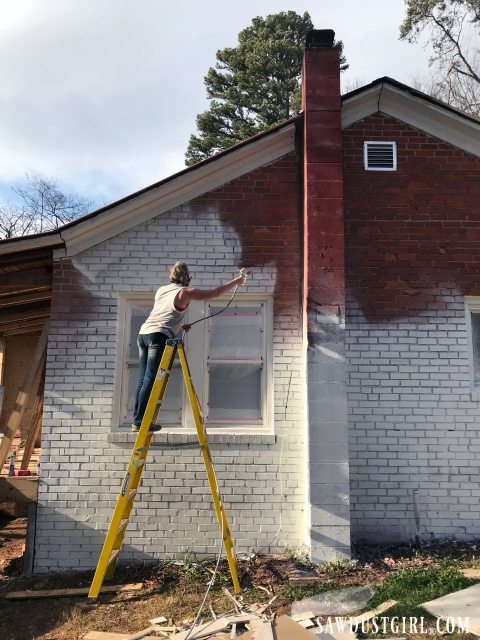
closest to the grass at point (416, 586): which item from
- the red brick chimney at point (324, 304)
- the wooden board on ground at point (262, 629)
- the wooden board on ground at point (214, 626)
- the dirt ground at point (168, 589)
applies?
the dirt ground at point (168, 589)

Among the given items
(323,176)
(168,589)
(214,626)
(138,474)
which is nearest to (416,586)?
(214,626)

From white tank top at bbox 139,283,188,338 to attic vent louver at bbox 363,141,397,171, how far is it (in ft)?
9.34

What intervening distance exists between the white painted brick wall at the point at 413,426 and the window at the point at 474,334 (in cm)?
10

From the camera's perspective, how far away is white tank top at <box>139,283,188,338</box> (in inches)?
196

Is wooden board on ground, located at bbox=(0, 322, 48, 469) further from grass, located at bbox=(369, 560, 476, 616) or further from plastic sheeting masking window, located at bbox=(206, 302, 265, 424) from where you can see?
grass, located at bbox=(369, 560, 476, 616)

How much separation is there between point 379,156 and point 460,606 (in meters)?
4.66

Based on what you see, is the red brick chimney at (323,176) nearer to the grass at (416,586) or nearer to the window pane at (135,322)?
the window pane at (135,322)

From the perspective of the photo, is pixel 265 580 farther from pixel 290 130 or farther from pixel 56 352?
pixel 290 130

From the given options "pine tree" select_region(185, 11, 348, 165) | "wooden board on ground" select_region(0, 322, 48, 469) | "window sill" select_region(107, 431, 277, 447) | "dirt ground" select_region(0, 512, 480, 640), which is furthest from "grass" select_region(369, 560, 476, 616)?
"pine tree" select_region(185, 11, 348, 165)

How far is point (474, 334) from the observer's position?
613 cm

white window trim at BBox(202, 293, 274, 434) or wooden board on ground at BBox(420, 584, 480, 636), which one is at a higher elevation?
white window trim at BBox(202, 293, 274, 434)

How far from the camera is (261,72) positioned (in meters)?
25.4

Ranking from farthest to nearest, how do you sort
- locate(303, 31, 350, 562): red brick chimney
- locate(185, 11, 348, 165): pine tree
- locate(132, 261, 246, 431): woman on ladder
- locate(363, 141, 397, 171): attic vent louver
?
1. locate(185, 11, 348, 165): pine tree
2. locate(363, 141, 397, 171): attic vent louver
3. locate(303, 31, 350, 562): red brick chimney
4. locate(132, 261, 246, 431): woman on ladder

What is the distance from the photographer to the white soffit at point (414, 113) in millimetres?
6230
